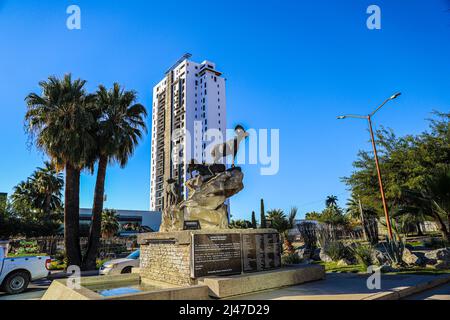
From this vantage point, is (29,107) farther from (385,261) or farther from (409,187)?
(409,187)

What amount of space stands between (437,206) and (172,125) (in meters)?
72.5

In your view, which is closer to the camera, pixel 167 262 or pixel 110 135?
pixel 167 262

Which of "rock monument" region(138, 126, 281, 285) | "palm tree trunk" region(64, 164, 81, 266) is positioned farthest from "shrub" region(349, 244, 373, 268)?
"palm tree trunk" region(64, 164, 81, 266)

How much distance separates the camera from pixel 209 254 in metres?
7.30

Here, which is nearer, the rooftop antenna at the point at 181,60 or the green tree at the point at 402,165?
the green tree at the point at 402,165

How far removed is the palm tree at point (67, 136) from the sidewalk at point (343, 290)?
15.8 metres

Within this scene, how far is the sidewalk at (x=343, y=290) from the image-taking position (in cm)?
595

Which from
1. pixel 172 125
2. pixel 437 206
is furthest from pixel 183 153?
pixel 437 206

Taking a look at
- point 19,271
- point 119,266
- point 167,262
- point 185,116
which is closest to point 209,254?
point 167,262

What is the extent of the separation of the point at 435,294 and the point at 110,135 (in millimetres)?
19298

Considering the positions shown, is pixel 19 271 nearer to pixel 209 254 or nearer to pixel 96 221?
pixel 96 221

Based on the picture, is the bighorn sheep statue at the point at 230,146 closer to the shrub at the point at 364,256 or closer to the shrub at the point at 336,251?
the shrub at the point at 364,256

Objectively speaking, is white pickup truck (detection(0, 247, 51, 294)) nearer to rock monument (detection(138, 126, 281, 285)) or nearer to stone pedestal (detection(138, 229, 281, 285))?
rock monument (detection(138, 126, 281, 285))

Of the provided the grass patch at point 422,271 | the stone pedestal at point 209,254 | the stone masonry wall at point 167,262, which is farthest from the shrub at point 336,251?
the stone masonry wall at point 167,262
